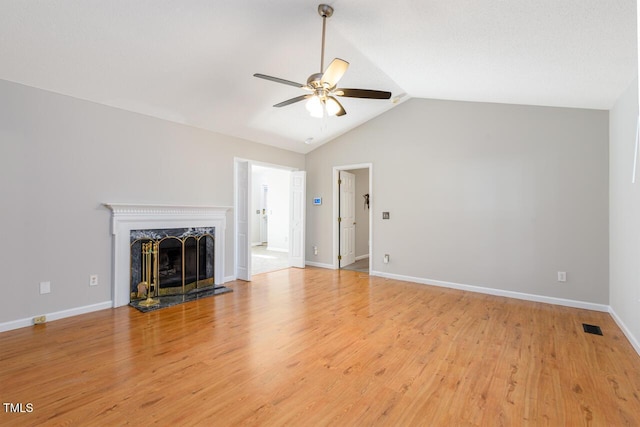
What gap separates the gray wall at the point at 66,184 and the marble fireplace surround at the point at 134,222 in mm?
98

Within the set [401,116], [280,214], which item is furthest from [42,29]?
[280,214]

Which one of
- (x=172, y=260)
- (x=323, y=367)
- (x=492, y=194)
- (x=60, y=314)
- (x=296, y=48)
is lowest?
(x=323, y=367)

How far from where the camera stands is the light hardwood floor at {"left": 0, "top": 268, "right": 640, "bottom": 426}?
1.89 meters

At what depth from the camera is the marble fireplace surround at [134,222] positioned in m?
3.85

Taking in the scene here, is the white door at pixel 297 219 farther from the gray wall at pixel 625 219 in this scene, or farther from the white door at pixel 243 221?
the gray wall at pixel 625 219

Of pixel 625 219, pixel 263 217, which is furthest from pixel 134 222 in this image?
pixel 263 217

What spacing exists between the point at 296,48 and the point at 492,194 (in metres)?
3.54

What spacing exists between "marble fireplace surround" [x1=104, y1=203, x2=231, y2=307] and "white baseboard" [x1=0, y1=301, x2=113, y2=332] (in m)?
0.14

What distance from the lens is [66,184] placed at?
3465 millimetres

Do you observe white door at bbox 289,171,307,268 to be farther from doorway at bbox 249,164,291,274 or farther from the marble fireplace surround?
the marble fireplace surround

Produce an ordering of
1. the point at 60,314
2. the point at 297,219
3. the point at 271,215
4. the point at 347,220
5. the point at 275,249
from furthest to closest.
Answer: the point at 271,215 → the point at 275,249 → the point at 347,220 → the point at 297,219 → the point at 60,314

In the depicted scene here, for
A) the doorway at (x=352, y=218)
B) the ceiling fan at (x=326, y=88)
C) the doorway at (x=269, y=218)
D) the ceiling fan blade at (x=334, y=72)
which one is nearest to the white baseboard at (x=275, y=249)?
the doorway at (x=269, y=218)

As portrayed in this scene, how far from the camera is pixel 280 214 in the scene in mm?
9312

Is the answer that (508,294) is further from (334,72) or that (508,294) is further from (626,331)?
(334,72)
